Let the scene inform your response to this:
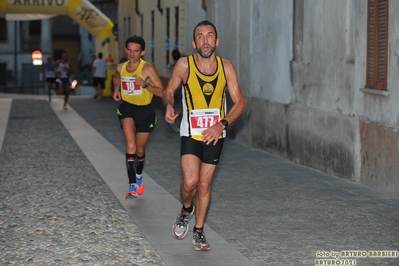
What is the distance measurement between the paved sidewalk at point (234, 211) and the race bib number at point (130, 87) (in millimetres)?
Result: 1188

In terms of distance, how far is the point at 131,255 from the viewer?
8.25 m

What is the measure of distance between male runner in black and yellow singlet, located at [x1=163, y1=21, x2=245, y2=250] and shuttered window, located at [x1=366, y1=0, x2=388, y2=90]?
452 centimetres

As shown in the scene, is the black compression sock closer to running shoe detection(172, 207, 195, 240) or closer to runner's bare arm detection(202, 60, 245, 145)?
running shoe detection(172, 207, 195, 240)

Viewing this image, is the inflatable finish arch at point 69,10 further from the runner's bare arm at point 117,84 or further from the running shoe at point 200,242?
the running shoe at point 200,242

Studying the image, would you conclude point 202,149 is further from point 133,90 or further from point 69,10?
point 69,10

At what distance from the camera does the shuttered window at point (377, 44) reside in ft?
41.4

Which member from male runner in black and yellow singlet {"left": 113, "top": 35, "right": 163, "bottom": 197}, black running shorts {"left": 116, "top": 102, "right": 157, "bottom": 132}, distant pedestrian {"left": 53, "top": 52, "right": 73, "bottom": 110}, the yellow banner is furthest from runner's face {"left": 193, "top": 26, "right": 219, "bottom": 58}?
the yellow banner

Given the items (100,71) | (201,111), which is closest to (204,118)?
(201,111)

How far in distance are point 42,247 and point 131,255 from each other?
81cm

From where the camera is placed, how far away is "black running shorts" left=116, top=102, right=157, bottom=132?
11.8 meters

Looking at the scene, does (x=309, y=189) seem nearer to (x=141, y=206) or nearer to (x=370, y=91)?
(x=370, y=91)

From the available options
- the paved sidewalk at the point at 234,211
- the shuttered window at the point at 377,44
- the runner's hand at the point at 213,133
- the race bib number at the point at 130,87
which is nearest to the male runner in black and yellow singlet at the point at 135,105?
the race bib number at the point at 130,87

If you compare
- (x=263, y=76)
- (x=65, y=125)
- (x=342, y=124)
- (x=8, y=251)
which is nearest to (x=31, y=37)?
(x=65, y=125)

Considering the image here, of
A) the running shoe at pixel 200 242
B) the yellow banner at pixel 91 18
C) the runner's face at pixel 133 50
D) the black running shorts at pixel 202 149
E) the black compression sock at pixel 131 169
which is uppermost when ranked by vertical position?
the yellow banner at pixel 91 18
